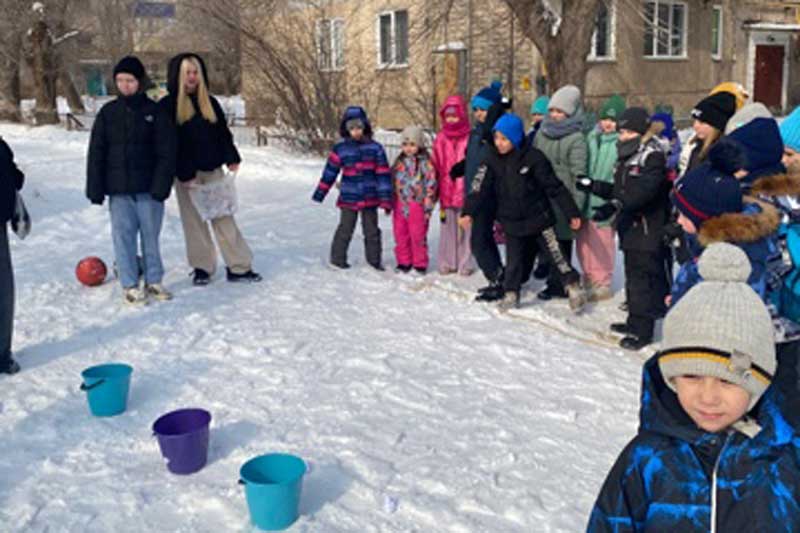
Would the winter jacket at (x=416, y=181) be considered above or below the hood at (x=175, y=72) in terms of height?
below

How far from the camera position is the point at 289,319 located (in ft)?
20.5

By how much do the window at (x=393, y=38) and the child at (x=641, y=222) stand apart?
17.8 metres

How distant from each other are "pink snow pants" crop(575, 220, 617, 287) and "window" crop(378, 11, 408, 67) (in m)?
16.9

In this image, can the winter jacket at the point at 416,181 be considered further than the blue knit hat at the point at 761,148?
Yes

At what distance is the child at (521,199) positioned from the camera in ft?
20.0

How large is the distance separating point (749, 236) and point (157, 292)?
15.7ft

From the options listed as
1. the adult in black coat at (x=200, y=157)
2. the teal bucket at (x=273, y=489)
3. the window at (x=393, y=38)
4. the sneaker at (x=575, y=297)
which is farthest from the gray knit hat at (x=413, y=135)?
the window at (x=393, y=38)

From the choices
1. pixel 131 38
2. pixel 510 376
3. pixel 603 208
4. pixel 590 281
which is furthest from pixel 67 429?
pixel 131 38

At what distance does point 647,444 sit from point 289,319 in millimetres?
4460

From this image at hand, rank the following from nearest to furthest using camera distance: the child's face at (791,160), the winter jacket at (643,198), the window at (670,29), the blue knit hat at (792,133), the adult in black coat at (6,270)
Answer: the child's face at (791,160) → the blue knit hat at (792,133) → the adult in black coat at (6,270) → the winter jacket at (643,198) → the window at (670,29)

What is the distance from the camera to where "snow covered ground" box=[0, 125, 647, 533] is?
3.52 m

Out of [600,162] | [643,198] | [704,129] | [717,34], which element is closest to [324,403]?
[643,198]

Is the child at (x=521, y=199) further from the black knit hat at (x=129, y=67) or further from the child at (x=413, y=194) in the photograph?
the black knit hat at (x=129, y=67)

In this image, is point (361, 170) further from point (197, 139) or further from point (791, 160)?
point (791, 160)
